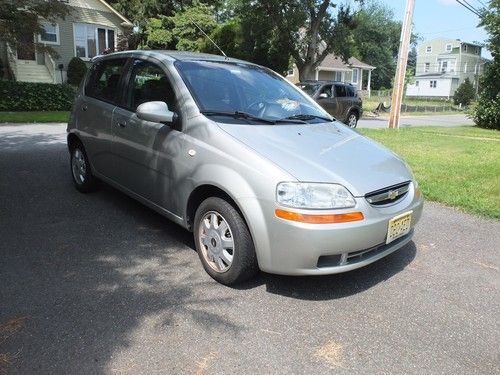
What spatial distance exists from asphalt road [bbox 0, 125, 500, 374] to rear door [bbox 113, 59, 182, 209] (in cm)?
54

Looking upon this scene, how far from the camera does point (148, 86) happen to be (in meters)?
4.45

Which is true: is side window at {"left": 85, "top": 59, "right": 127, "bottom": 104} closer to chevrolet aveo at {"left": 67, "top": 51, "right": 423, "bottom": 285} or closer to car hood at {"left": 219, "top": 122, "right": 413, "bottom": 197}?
chevrolet aveo at {"left": 67, "top": 51, "right": 423, "bottom": 285}

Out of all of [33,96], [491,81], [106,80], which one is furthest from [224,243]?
[491,81]

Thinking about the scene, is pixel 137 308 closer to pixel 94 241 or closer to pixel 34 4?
pixel 94 241

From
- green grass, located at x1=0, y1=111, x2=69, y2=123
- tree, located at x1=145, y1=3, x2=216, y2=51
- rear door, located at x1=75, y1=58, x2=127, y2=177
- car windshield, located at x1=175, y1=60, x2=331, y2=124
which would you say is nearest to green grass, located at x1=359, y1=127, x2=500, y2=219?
car windshield, located at x1=175, y1=60, x2=331, y2=124

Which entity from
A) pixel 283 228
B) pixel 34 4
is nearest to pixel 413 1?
pixel 34 4

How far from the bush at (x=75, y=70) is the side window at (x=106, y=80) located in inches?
869

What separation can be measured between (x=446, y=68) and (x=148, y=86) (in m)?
79.8

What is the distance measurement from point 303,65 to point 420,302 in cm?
2591

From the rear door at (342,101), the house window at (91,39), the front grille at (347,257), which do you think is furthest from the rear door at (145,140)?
the house window at (91,39)

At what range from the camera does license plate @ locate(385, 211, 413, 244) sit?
3371mm

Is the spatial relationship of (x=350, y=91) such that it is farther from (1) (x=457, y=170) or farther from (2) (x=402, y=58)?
(1) (x=457, y=170)

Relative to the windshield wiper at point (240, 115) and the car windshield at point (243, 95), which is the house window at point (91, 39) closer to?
the car windshield at point (243, 95)

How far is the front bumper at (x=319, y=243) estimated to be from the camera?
119 inches
